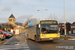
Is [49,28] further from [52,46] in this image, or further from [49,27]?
[52,46]

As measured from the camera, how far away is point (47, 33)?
15789mm

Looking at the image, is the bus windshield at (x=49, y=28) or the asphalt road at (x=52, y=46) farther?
the bus windshield at (x=49, y=28)

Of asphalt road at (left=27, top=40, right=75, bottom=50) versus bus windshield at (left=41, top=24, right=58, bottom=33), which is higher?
bus windshield at (left=41, top=24, right=58, bottom=33)

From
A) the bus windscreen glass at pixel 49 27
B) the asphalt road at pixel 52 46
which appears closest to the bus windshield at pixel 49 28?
the bus windscreen glass at pixel 49 27

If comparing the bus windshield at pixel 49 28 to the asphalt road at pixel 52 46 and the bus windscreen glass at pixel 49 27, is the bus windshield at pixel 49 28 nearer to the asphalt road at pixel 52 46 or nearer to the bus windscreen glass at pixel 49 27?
the bus windscreen glass at pixel 49 27

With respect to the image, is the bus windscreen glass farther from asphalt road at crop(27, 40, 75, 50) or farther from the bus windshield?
asphalt road at crop(27, 40, 75, 50)

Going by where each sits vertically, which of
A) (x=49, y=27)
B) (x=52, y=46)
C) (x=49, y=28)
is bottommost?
(x=52, y=46)

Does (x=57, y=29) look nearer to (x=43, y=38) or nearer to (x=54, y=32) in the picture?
(x=54, y=32)

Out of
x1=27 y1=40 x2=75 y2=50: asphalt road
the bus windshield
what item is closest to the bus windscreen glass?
the bus windshield

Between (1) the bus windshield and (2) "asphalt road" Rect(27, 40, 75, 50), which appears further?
(1) the bus windshield

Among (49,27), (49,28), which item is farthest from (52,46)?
(49,27)

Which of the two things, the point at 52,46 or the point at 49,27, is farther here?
the point at 49,27

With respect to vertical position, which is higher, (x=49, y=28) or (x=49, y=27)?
(x=49, y=27)

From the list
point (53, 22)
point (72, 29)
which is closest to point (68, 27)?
point (72, 29)
